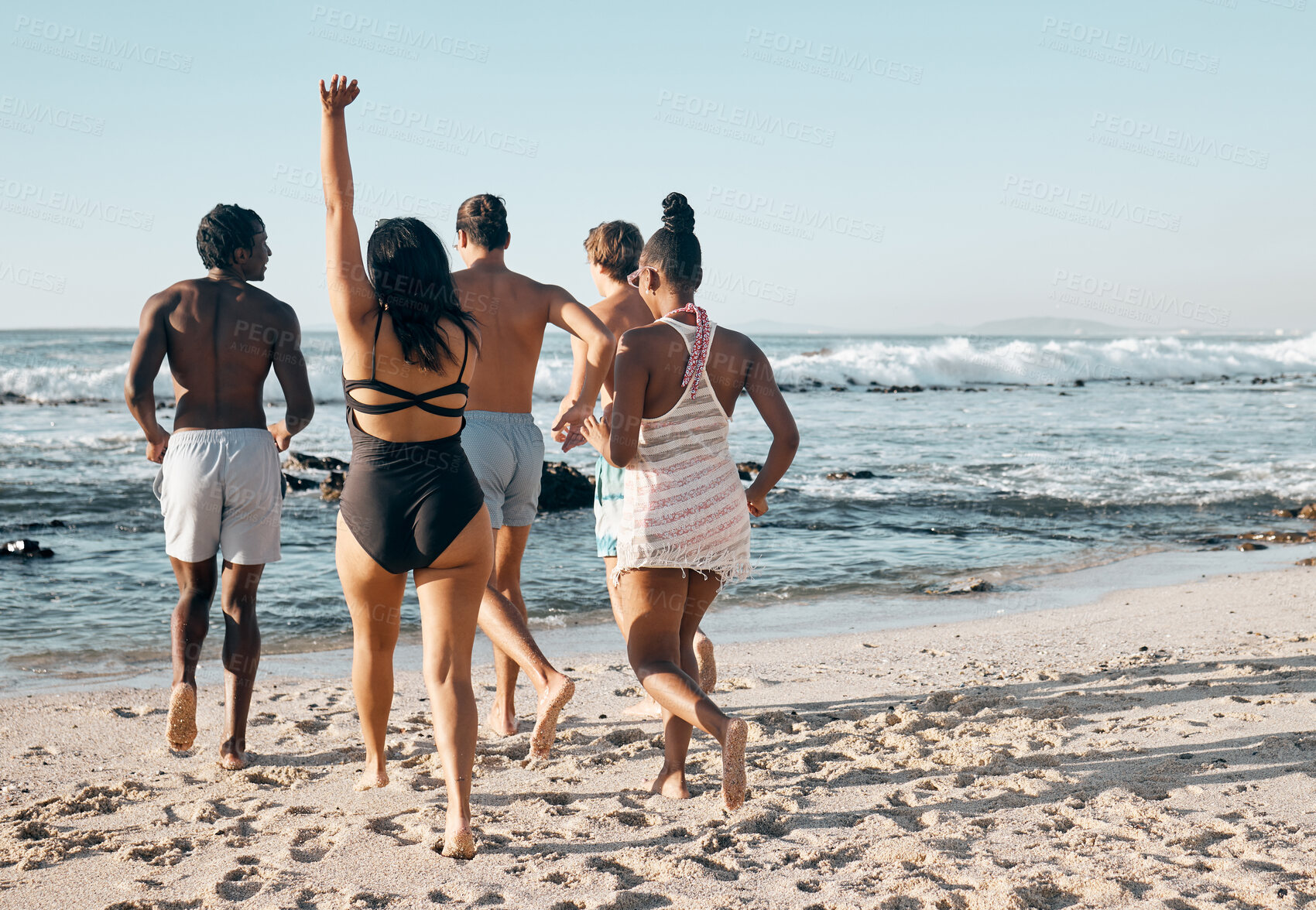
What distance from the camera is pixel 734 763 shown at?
3.05 m

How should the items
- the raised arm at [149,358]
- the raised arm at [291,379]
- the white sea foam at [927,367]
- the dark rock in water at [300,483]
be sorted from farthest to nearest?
the white sea foam at [927,367]
the dark rock in water at [300,483]
the raised arm at [291,379]
the raised arm at [149,358]

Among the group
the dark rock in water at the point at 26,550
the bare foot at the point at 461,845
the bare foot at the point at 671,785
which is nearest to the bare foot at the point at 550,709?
the bare foot at the point at 671,785

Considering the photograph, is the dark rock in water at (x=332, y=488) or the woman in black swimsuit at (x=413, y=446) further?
the dark rock in water at (x=332, y=488)

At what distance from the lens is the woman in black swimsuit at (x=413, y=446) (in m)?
2.98

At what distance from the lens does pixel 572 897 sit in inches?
109

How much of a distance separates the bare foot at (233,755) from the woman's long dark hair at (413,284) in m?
1.92

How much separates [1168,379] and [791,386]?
20.7m

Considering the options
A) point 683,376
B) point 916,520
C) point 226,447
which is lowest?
point 916,520

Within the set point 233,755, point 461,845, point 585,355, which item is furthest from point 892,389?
point 461,845

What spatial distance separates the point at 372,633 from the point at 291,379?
4.10 ft

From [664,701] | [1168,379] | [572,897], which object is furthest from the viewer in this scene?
[1168,379]

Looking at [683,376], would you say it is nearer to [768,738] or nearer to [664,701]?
[664,701]

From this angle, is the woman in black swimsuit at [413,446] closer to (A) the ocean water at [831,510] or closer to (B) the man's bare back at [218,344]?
(B) the man's bare back at [218,344]

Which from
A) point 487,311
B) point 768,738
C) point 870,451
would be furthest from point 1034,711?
point 870,451
